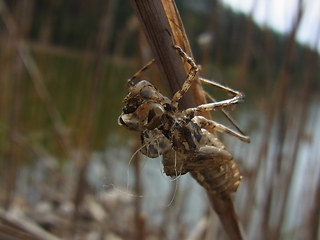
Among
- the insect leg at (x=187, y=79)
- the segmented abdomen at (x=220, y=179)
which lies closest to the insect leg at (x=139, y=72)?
the insect leg at (x=187, y=79)

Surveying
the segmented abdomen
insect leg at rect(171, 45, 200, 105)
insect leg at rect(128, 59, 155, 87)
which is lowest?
the segmented abdomen

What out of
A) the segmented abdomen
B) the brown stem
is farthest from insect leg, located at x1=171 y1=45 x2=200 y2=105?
the segmented abdomen

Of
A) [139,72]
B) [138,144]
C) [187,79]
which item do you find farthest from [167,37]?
[138,144]

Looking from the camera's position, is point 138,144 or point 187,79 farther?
point 138,144

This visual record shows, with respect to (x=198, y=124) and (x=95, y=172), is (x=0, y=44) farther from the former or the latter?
(x=198, y=124)

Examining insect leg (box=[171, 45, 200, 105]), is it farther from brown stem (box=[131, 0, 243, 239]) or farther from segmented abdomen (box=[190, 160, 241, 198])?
segmented abdomen (box=[190, 160, 241, 198])

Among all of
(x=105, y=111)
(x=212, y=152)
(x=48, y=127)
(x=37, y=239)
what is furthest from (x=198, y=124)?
(x=105, y=111)

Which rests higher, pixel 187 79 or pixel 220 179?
pixel 187 79

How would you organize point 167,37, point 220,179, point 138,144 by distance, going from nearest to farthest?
point 167,37, point 220,179, point 138,144

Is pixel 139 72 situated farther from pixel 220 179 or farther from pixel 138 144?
pixel 138 144
